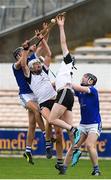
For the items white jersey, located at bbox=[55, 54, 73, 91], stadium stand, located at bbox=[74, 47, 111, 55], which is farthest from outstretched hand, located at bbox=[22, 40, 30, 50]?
stadium stand, located at bbox=[74, 47, 111, 55]

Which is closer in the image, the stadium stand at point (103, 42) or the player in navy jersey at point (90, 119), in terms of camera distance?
the player in navy jersey at point (90, 119)

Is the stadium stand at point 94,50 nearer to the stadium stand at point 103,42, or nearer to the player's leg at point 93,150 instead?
the stadium stand at point 103,42

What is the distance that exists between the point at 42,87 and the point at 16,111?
829cm

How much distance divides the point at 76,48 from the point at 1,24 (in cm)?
272

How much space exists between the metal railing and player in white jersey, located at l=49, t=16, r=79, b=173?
1060 cm

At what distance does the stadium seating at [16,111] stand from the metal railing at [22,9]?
2.15m

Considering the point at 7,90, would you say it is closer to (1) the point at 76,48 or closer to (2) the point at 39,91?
(1) the point at 76,48

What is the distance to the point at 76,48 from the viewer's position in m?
31.0

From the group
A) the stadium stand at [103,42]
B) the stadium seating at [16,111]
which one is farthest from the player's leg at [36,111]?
the stadium stand at [103,42]

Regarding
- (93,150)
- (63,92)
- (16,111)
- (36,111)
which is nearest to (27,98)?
(36,111)

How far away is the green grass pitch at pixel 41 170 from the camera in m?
18.3

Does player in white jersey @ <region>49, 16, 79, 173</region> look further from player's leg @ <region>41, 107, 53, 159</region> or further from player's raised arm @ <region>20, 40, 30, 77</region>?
player's raised arm @ <region>20, 40, 30, 77</region>

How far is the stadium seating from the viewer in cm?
2659

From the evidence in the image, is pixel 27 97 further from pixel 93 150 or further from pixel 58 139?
pixel 93 150
